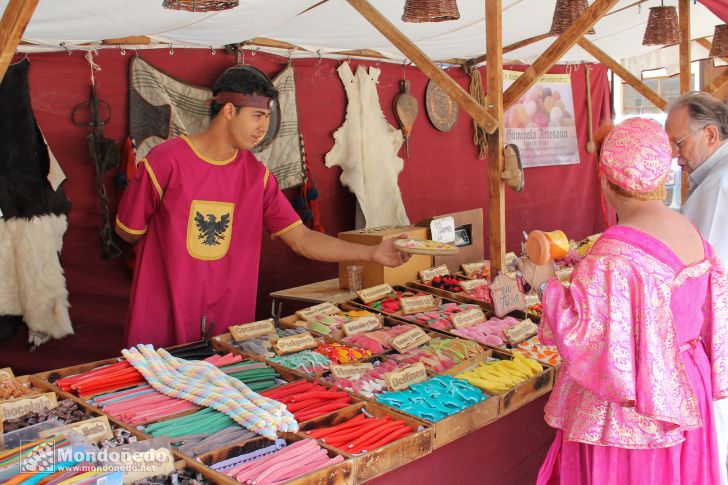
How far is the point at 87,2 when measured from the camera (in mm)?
3191

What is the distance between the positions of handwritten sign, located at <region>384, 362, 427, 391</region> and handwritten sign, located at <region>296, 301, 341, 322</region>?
87 cm

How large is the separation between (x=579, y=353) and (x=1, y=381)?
1.90 m

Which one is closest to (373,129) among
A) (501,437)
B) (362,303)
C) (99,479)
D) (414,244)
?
(362,303)

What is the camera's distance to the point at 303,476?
71.0 inches

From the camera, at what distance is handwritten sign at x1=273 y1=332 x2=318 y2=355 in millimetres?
2891

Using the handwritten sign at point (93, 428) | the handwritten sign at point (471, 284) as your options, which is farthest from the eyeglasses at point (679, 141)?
the handwritten sign at point (93, 428)

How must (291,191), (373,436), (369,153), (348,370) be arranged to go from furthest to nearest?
(369,153), (291,191), (348,370), (373,436)

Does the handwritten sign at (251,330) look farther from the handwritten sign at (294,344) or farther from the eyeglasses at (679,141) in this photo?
the eyeglasses at (679,141)

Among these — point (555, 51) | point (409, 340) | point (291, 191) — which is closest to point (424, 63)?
point (555, 51)

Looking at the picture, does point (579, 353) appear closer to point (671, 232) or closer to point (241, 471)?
point (671, 232)

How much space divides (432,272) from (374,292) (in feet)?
2.12

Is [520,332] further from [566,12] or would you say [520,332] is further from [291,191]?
[291,191]

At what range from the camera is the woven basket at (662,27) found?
5320 mm

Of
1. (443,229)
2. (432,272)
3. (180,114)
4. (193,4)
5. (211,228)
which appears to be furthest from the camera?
(180,114)
